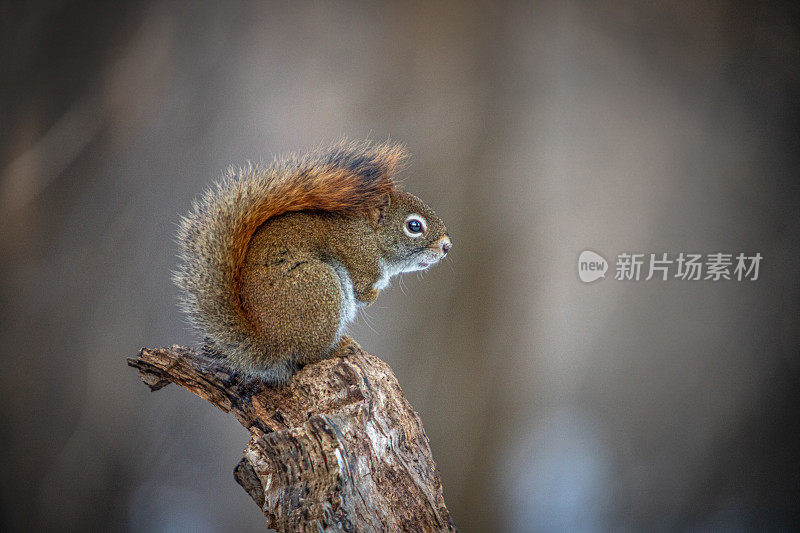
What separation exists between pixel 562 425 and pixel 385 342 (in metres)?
0.84

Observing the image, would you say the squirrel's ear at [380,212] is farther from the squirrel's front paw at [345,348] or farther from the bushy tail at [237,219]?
the squirrel's front paw at [345,348]

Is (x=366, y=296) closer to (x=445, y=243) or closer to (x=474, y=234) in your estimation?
(x=445, y=243)

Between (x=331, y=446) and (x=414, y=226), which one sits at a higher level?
(x=414, y=226)

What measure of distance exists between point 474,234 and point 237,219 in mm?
1274

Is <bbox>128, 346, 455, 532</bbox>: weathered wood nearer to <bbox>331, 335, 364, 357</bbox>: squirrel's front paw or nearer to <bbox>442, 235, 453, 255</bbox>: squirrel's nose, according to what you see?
<bbox>331, 335, 364, 357</bbox>: squirrel's front paw

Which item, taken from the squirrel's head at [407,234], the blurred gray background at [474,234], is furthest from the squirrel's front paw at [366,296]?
the blurred gray background at [474,234]

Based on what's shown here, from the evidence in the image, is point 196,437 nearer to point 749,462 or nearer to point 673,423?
point 673,423

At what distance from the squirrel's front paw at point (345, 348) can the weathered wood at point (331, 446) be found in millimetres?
22

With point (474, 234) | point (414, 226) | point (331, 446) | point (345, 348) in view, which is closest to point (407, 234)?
point (414, 226)

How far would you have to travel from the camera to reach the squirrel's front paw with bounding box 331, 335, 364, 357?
4.91 feet

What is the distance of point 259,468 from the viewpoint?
1081 mm

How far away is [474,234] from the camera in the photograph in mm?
2447

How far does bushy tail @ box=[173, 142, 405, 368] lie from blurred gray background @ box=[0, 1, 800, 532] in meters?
0.69

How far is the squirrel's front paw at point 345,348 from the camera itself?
150cm
